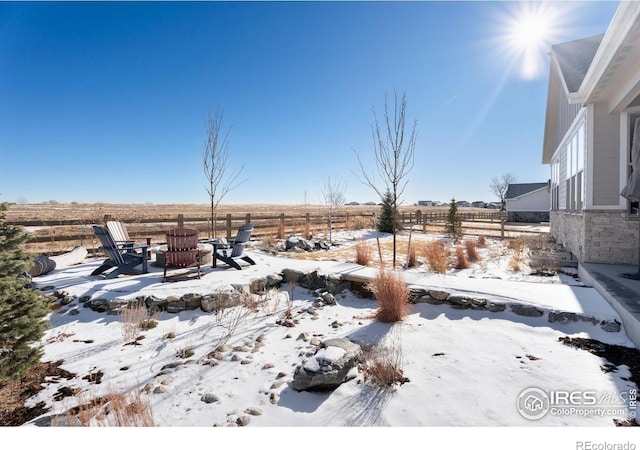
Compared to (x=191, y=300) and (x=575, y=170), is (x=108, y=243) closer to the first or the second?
(x=191, y=300)

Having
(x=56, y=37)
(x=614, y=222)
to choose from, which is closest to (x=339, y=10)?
(x=56, y=37)

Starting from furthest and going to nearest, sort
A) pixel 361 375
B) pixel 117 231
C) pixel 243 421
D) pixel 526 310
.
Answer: pixel 117 231, pixel 526 310, pixel 361 375, pixel 243 421

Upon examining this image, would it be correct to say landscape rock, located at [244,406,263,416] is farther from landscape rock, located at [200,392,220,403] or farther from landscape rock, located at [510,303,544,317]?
landscape rock, located at [510,303,544,317]

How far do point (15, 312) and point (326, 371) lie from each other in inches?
117

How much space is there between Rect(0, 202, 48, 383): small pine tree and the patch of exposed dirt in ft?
0.83

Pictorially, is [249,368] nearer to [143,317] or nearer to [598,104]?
[143,317]

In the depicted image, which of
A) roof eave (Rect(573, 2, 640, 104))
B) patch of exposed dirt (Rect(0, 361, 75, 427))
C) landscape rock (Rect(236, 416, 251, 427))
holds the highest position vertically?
roof eave (Rect(573, 2, 640, 104))

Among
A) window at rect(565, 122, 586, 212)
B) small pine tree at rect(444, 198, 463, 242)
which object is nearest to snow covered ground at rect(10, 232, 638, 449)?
window at rect(565, 122, 586, 212)

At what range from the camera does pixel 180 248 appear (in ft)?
18.9

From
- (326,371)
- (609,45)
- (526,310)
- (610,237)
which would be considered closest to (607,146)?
(610,237)

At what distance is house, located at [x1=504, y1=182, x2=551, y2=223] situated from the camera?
95.3ft

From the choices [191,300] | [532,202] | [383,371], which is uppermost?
[532,202]

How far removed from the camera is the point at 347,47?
7.55 m

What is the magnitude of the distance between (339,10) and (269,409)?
22.4 feet
